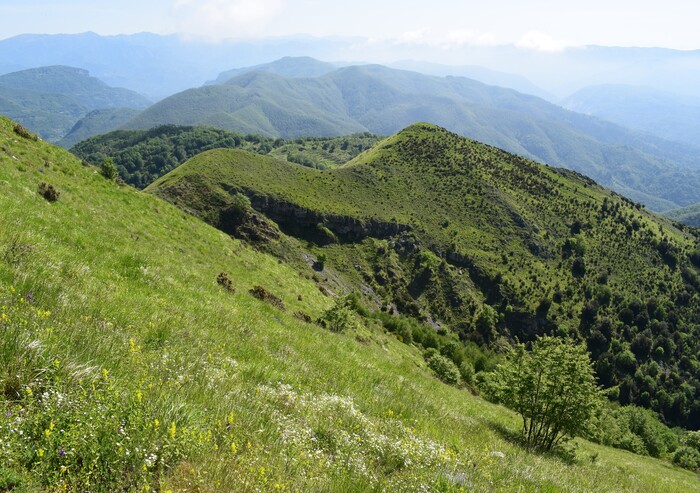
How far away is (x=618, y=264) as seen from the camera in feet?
444

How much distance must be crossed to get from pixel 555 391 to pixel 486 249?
10857 cm

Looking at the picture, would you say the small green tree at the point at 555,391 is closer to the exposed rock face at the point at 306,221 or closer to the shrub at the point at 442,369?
the shrub at the point at 442,369

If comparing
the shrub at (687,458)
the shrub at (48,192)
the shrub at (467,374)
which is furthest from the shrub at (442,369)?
the shrub at (48,192)

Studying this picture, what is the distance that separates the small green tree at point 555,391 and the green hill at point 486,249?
68.5 metres

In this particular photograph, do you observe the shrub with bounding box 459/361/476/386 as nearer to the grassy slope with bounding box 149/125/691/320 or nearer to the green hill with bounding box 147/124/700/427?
the green hill with bounding box 147/124/700/427

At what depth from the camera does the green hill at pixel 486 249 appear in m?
98.1

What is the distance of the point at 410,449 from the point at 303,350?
611 centimetres

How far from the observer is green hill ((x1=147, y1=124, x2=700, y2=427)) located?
3861 inches

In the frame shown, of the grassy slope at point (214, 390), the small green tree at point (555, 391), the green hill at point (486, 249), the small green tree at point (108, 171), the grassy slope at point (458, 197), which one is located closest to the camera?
the grassy slope at point (214, 390)

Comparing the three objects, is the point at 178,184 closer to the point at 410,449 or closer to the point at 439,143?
the point at 410,449

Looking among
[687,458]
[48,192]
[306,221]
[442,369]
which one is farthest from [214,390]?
[306,221]

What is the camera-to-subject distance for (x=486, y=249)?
119 meters

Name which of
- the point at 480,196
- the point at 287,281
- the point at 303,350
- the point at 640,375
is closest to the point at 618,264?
the point at 640,375

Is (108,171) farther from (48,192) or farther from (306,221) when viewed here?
(306,221)
